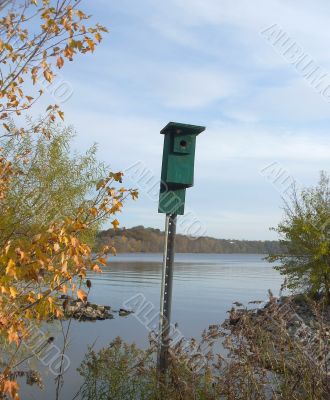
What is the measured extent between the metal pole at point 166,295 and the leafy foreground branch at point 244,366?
21 centimetres

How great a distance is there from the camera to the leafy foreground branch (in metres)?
4.21

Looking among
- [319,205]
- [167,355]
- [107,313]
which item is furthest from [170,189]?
[319,205]

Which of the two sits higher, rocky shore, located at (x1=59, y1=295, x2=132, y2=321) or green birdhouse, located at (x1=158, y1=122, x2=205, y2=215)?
green birdhouse, located at (x1=158, y1=122, x2=205, y2=215)

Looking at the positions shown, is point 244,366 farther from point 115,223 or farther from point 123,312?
point 123,312

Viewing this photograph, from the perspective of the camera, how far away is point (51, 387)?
28.9 feet

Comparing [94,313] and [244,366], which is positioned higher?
[244,366]

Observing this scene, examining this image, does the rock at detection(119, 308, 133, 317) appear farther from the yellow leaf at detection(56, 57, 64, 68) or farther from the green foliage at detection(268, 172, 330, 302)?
the yellow leaf at detection(56, 57, 64, 68)

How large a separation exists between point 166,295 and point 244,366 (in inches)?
69.2

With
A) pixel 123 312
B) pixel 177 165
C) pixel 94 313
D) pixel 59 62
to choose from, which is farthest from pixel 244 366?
pixel 123 312

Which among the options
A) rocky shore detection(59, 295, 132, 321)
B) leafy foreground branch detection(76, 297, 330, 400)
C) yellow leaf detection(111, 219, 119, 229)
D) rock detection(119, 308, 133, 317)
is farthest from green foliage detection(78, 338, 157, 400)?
rock detection(119, 308, 133, 317)

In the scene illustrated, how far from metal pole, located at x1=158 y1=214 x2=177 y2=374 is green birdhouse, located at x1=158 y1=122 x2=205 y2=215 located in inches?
7.5

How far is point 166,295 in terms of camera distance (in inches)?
246

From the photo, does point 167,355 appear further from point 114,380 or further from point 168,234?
point 168,234

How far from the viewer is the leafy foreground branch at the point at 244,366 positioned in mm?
4211
